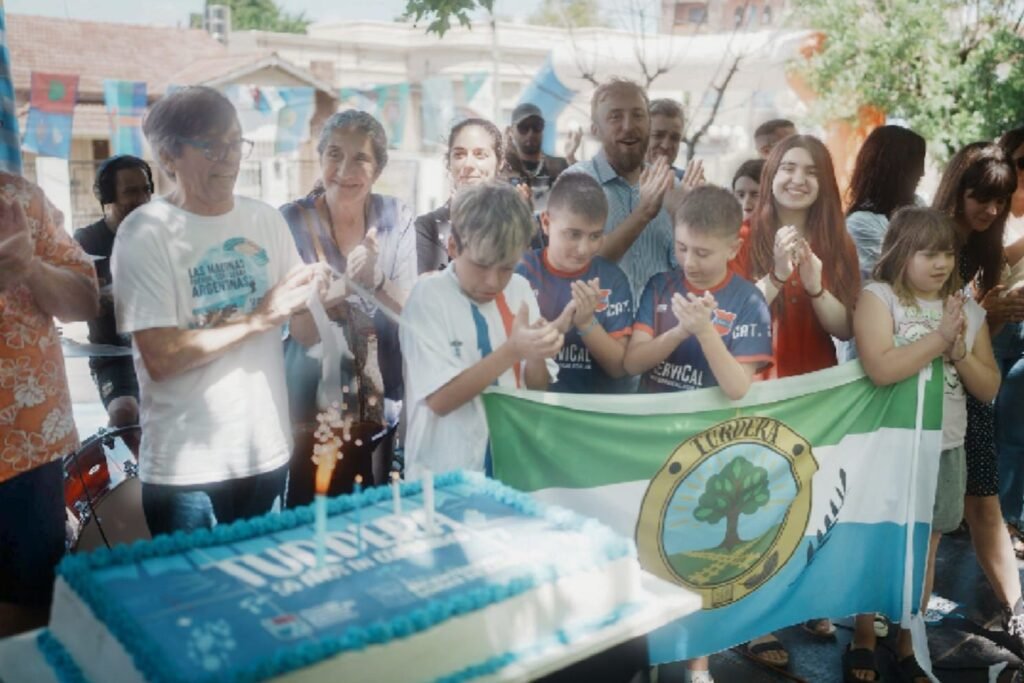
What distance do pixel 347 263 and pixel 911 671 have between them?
8.92 feet

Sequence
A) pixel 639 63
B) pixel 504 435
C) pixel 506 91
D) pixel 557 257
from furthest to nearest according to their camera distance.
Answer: pixel 506 91
pixel 639 63
pixel 557 257
pixel 504 435

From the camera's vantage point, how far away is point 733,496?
3.41 metres

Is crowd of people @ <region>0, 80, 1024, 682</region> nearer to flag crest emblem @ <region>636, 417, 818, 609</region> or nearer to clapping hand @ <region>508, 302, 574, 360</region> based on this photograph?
clapping hand @ <region>508, 302, 574, 360</region>

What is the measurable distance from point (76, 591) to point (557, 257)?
6.76 feet

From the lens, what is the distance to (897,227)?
3.66m

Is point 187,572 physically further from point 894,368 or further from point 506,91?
point 506,91

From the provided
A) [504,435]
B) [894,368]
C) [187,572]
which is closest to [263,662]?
[187,572]

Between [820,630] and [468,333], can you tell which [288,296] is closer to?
[468,333]

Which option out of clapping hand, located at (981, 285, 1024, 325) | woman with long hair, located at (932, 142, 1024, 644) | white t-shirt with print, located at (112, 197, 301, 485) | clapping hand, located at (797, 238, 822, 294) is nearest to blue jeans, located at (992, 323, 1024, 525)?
woman with long hair, located at (932, 142, 1024, 644)

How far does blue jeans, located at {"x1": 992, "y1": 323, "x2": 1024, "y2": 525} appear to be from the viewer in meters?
4.89

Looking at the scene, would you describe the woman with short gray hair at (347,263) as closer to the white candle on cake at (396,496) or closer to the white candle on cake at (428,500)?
the white candle on cake at (396,496)

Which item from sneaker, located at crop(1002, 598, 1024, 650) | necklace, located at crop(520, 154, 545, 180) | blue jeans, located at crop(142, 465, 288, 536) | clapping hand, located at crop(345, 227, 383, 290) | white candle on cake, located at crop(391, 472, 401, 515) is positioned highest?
necklace, located at crop(520, 154, 545, 180)

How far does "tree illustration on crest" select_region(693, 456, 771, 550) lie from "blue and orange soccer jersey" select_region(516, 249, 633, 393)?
49 cm

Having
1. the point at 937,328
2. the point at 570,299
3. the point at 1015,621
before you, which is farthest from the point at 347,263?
the point at 1015,621
